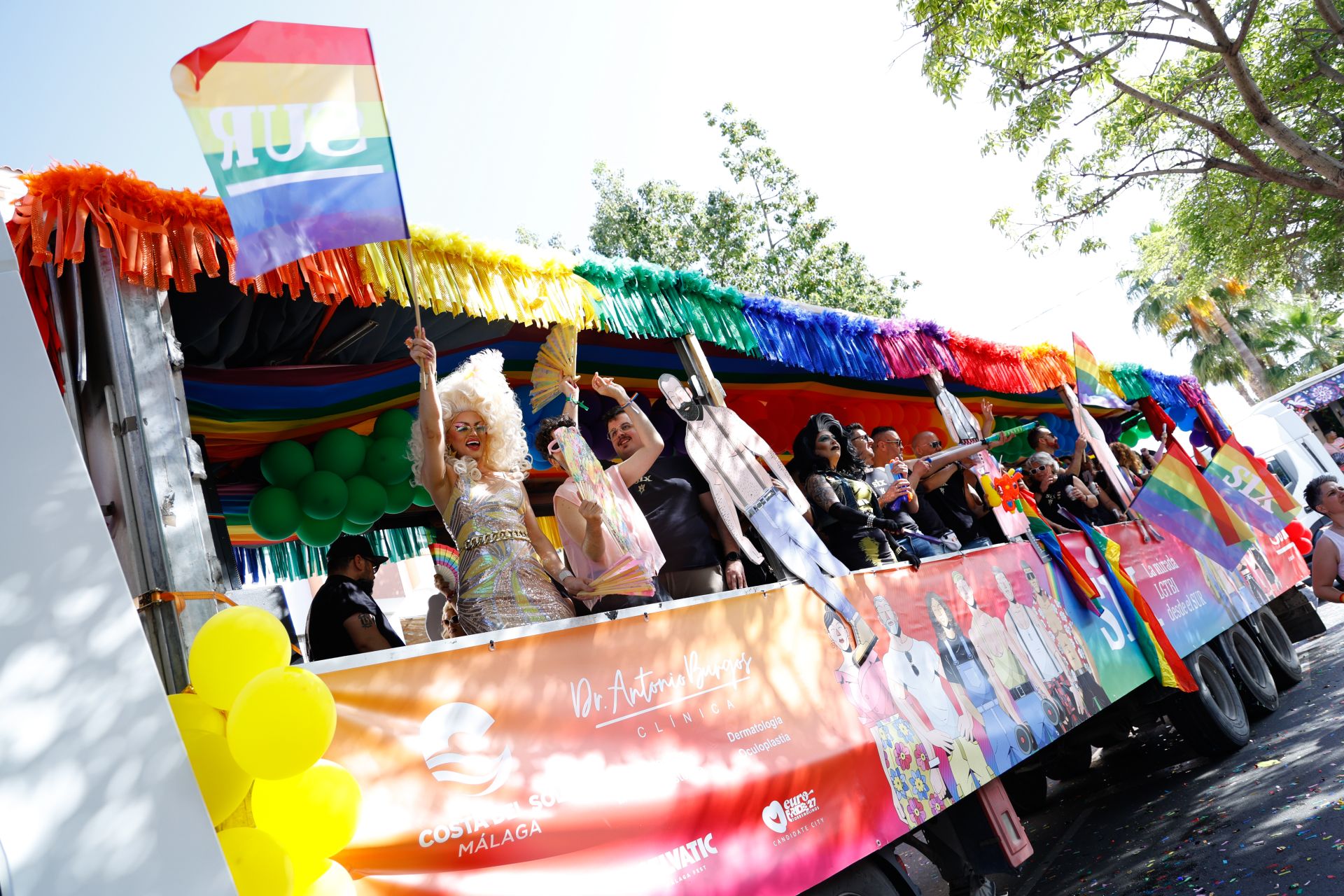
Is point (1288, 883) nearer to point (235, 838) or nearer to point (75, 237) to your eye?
point (235, 838)

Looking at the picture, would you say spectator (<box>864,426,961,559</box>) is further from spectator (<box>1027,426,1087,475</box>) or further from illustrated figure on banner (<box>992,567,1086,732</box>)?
spectator (<box>1027,426,1087,475</box>)

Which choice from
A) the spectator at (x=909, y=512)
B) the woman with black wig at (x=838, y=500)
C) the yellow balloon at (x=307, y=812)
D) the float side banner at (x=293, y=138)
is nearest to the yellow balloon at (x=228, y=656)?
the yellow balloon at (x=307, y=812)

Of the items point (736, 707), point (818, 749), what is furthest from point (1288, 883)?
point (736, 707)

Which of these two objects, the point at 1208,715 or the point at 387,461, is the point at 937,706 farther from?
the point at 1208,715

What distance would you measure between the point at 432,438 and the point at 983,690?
3034mm

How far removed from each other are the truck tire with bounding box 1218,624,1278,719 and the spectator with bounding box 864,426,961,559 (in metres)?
3.67

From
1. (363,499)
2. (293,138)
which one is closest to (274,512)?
(363,499)

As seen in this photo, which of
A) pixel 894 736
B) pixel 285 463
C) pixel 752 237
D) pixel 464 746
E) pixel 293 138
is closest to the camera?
pixel 464 746

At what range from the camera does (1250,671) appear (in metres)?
8.06

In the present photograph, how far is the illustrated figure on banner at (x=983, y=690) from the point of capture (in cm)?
448

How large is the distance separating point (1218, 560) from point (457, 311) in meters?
7.59

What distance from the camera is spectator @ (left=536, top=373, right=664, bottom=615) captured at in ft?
11.5

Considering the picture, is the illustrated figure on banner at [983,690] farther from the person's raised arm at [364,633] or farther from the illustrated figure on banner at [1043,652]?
the person's raised arm at [364,633]

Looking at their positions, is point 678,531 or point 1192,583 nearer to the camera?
point 678,531
